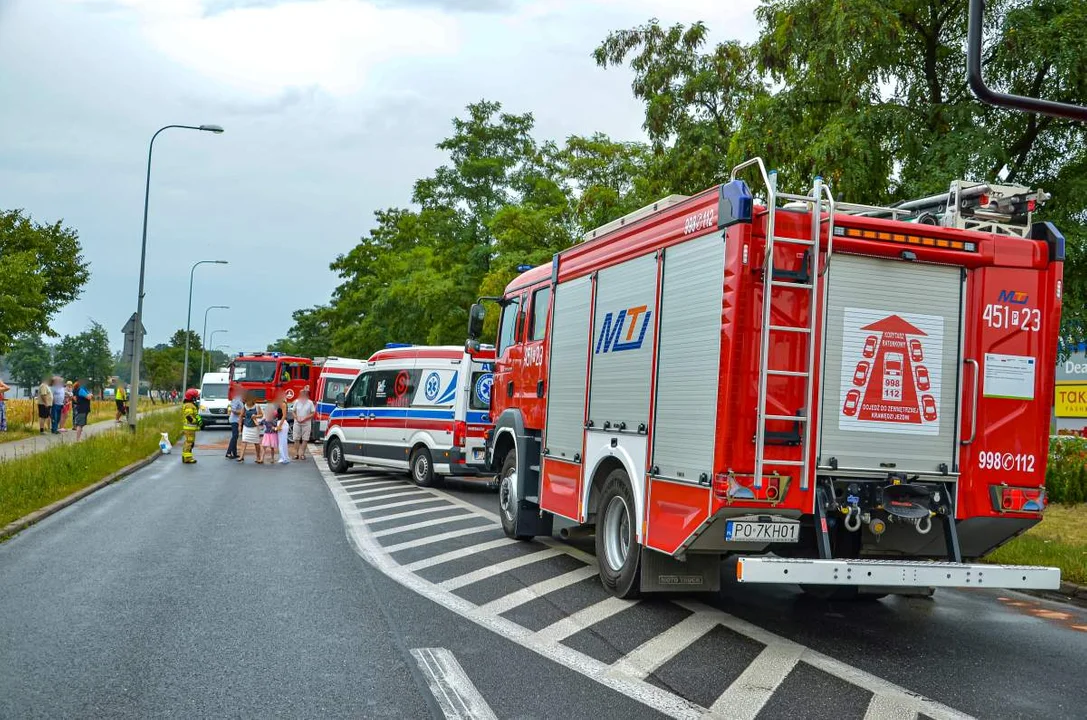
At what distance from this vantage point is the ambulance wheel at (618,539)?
8.14 meters

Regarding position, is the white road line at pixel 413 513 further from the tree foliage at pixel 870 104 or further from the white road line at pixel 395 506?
the tree foliage at pixel 870 104

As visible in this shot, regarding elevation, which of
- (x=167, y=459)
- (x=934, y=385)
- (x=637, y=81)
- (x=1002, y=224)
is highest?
(x=637, y=81)

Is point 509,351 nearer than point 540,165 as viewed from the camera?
Yes

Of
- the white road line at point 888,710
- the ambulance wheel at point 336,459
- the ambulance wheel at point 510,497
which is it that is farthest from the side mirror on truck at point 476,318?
the ambulance wheel at point 336,459

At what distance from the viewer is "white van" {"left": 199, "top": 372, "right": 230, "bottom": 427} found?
42344 millimetres

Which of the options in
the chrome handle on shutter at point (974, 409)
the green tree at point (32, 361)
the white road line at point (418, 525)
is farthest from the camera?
the green tree at point (32, 361)

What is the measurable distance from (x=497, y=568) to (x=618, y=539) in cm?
154

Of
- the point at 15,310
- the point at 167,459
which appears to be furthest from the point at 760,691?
the point at 15,310

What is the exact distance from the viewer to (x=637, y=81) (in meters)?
21.5

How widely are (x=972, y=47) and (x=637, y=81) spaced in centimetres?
1678

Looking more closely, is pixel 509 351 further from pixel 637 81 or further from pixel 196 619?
pixel 637 81

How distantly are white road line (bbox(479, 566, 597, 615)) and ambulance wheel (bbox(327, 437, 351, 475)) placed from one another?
1202cm

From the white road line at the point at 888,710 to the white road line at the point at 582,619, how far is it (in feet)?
6.67

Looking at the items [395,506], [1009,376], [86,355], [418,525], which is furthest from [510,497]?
[86,355]
